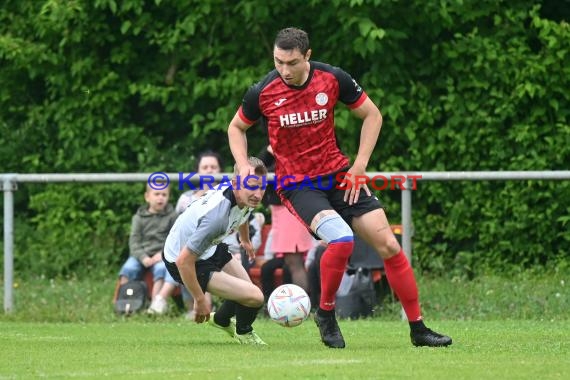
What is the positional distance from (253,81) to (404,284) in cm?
564

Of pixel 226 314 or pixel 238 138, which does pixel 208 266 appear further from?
pixel 238 138

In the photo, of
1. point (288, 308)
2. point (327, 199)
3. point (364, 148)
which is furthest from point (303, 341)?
point (364, 148)

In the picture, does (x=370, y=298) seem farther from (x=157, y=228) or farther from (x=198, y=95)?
(x=198, y=95)

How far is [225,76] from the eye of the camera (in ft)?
44.2

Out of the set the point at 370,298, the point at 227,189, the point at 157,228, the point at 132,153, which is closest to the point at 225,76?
the point at 132,153

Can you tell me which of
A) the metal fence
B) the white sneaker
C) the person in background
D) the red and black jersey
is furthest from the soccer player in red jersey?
the person in background

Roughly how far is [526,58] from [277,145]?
5345 mm

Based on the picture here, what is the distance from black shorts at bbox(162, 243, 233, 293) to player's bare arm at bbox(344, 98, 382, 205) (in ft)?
4.08

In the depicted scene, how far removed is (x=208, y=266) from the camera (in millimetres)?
8625

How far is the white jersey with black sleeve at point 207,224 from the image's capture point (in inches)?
311

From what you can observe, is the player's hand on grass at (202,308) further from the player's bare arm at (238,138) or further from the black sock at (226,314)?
the player's bare arm at (238,138)

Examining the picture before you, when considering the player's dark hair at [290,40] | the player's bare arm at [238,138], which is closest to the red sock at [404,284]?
the player's bare arm at [238,138]

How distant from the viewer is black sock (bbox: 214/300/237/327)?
28.1 feet

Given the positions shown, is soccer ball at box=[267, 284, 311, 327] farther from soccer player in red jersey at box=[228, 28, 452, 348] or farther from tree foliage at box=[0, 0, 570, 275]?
tree foliage at box=[0, 0, 570, 275]
